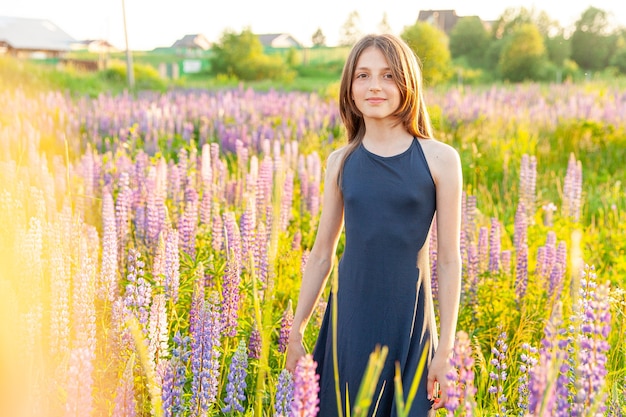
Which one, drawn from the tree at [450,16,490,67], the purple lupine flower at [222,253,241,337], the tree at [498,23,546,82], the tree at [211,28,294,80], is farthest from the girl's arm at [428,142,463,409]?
the tree at [450,16,490,67]

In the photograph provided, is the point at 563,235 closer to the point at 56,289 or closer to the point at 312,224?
the point at 312,224

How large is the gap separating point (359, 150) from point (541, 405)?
52.2 inches

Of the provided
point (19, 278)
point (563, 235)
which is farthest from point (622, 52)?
point (19, 278)

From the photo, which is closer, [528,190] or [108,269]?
[108,269]

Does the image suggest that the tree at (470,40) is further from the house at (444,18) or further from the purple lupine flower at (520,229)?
the purple lupine flower at (520,229)

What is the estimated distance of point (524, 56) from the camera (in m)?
43.2

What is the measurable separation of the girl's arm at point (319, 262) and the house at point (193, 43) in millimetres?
90064

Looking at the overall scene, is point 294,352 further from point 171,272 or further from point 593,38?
point 593,38

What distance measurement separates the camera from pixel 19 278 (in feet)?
8.54

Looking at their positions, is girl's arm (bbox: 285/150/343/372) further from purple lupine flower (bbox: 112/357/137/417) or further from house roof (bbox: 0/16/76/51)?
house roof (bbox: 0/16/76/51)

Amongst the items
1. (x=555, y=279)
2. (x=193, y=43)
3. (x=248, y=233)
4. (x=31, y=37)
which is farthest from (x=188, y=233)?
(x=193, y=43)

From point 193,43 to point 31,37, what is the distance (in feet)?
113

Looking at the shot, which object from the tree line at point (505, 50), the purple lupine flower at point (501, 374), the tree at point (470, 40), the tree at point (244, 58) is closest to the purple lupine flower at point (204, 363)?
the purple lupine flower at point (501, 374)

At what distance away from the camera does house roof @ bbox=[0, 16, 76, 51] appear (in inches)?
2224
